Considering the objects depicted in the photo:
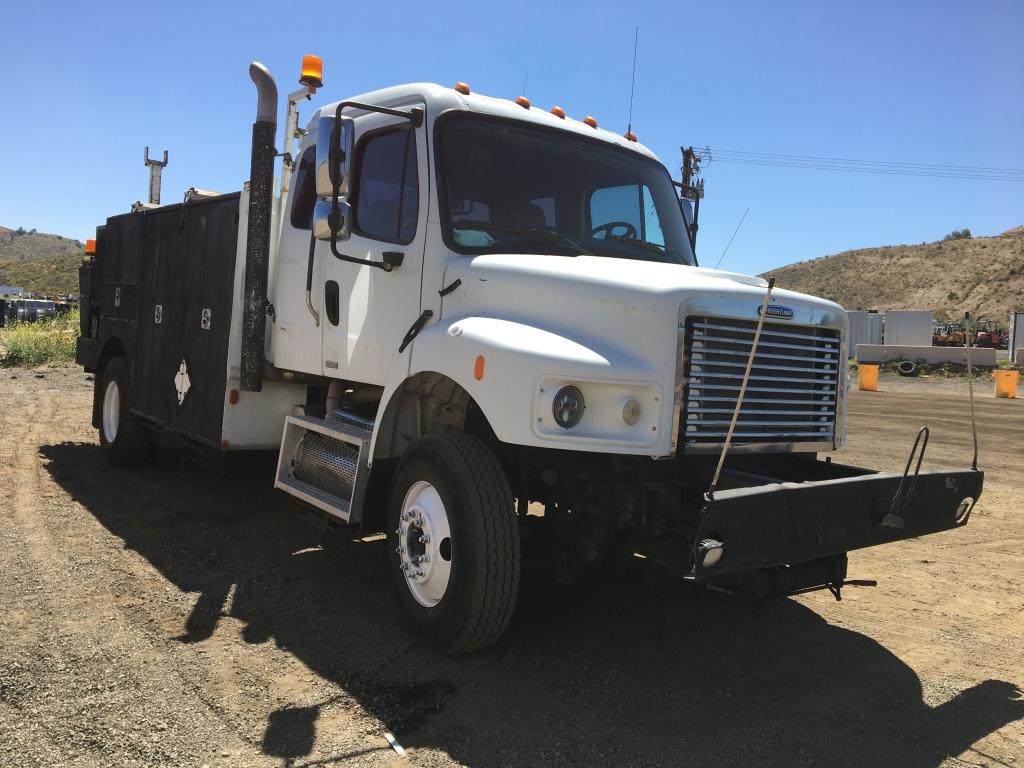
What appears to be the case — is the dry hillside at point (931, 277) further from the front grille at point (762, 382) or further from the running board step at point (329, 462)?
the running board step at point (329, 462)

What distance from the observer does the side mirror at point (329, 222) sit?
4387 mm

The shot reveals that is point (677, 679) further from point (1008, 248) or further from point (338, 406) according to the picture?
point (1008, 248)

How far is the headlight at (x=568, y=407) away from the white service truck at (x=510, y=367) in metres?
0.01

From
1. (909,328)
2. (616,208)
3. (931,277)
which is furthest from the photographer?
(931,277)

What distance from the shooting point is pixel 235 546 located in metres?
5.78

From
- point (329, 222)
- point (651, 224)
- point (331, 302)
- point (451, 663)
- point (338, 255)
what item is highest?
point (651, 224)

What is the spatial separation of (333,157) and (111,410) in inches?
203

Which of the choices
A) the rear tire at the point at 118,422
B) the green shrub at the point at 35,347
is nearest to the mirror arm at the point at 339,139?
the rear tire at the point at 118,422

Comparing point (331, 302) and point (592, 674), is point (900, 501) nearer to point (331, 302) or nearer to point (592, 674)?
point (592, 674)

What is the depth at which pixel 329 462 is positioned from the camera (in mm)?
5023

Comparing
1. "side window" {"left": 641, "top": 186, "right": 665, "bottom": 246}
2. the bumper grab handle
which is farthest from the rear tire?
the bumper grab handle

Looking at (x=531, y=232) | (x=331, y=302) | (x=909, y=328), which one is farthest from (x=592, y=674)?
(x=909, y=328)

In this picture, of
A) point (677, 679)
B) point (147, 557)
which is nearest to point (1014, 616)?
point (677, 679)

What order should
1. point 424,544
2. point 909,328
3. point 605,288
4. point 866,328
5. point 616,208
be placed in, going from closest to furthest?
point 605,288
point 424,544
point 616,208
point 909,328
point 866,328
